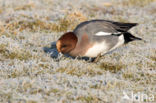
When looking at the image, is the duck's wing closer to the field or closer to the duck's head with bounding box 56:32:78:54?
the duck's head with bounding box 56:32:78:54

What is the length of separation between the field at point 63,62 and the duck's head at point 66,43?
18 centimetres

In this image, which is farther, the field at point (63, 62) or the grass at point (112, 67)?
the grass at point (112, 67)

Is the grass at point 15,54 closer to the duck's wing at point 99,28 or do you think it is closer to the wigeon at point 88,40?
the wigeon at point 88,40

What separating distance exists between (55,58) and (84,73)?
0.93 meters

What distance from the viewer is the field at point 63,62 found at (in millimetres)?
3434

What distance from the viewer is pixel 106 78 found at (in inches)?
155

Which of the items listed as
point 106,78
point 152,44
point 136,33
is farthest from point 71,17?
point 106,78

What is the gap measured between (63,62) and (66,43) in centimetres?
34

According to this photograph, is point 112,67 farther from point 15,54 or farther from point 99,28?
point 15,54

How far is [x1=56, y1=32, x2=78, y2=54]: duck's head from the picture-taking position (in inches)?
180

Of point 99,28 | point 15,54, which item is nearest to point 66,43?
point 99,28

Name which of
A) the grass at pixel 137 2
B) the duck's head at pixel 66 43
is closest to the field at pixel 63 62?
the duck's head at pixel 66 43

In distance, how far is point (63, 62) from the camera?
4.42m

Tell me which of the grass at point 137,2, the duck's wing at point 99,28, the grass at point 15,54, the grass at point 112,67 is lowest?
the grass at point 112,67
